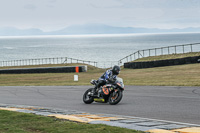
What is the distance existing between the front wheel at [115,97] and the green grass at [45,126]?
4083mm

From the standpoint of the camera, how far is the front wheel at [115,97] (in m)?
12.6

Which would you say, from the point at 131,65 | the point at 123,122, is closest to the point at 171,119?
the point at 123,122

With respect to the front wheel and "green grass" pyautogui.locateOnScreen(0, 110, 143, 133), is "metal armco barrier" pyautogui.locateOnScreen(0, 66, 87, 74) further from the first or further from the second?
"green grass" pyautogui.locateOnScreen(0, 110, 143, 133)

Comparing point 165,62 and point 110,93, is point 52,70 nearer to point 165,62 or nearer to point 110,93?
point 165,62

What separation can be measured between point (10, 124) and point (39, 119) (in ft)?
2.82

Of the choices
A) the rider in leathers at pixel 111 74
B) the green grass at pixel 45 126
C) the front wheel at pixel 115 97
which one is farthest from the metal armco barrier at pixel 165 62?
the green grass at pixel 45 126

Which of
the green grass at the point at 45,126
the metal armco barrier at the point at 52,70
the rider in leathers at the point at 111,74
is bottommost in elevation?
the green grass at the point at 45,126

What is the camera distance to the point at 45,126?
25.7ft

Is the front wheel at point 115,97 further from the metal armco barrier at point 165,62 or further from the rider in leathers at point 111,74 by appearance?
the metal armco barrier at point 165,62

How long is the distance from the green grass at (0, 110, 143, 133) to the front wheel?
161 inches

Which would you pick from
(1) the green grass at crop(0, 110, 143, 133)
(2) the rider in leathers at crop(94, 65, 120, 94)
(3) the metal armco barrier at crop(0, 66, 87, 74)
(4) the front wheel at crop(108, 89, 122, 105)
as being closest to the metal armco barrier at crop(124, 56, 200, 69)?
(3) the metal armco barrier at crop(0, 66, 87, 74)

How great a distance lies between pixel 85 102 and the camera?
13562 millimetres

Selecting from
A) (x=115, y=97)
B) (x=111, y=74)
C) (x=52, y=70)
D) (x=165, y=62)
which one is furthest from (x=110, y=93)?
(x=52, y=70)

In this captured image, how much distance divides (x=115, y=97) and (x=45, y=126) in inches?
207
